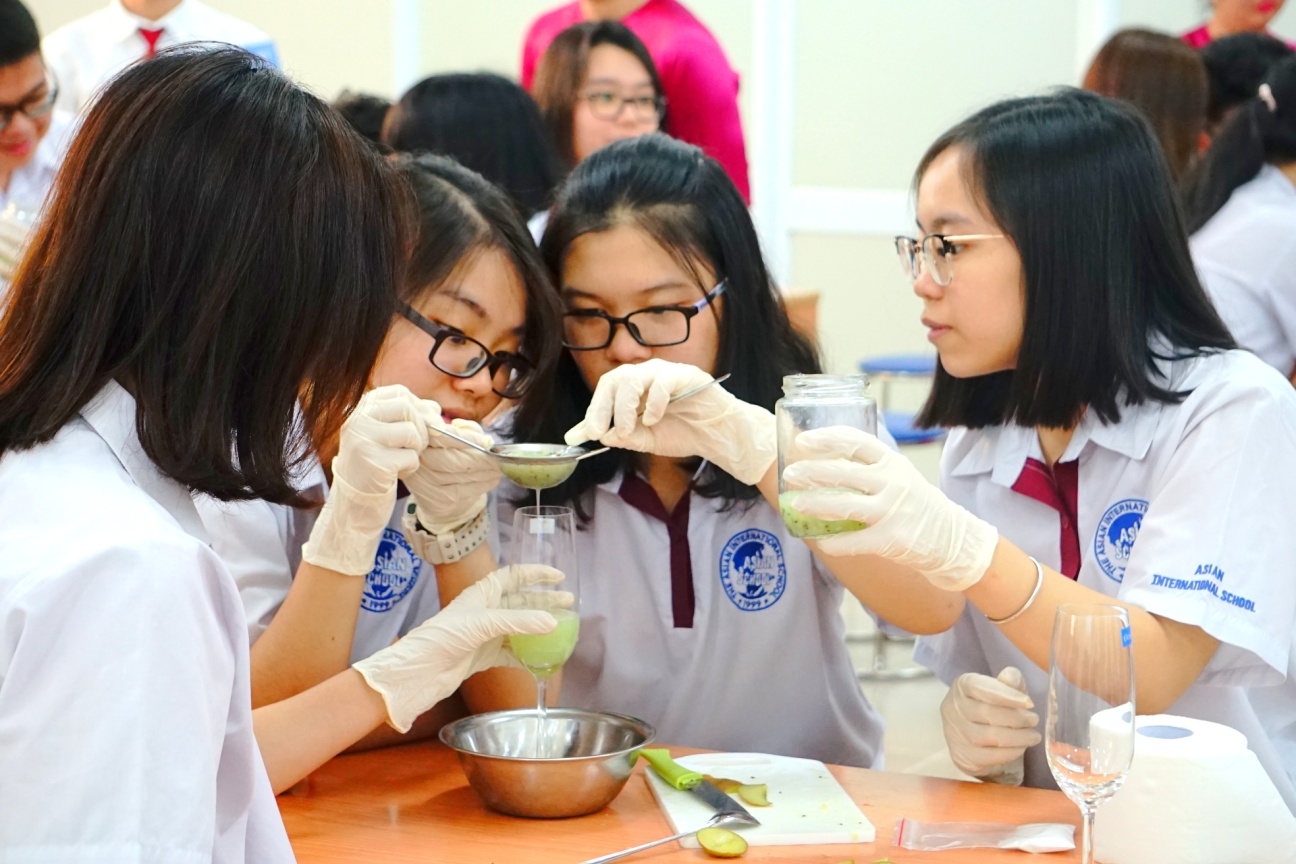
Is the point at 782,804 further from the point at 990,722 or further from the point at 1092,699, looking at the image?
the point at 1092,699

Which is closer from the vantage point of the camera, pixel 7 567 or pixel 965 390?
pixel 7 567

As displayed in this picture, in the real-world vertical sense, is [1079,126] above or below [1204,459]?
above

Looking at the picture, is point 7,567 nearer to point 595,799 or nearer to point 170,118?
point 170,118

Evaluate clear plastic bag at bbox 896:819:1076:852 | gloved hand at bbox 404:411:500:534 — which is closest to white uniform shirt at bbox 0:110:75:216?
gloved hand at bbox 404:411:500:534

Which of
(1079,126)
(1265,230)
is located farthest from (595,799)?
(1265,230)

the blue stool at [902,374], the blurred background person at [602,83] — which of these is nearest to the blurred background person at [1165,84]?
the blue stool at [902,374]

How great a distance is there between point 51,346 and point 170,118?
0.22 m

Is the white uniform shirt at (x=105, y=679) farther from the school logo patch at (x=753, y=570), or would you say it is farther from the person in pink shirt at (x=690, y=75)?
the person in pink shirt at (x=690, y=75)

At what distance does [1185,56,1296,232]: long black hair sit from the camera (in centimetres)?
335

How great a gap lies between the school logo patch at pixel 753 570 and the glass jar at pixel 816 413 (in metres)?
0.56

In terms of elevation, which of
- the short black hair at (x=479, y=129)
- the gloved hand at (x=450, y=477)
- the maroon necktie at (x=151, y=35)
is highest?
the maroon necktie at (x=151, y=35)

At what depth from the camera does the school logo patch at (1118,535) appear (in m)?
1.99

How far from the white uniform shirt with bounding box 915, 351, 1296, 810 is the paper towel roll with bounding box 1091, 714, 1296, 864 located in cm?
36

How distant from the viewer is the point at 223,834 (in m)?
1.23
